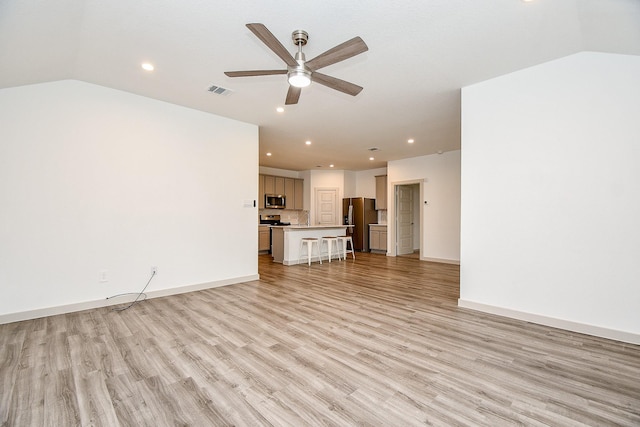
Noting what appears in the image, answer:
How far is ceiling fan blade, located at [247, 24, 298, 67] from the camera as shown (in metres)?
1.89

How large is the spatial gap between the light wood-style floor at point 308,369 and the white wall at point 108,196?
50 centimetres

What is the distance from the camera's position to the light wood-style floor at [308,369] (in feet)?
5.32

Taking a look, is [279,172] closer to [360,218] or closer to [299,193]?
[299,193]

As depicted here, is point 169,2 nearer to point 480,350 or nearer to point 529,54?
point 529,54

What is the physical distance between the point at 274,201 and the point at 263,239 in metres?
1.29

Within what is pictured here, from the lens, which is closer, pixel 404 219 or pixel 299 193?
pixel 404 219

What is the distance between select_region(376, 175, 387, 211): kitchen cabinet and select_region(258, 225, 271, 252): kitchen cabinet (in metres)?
3.74

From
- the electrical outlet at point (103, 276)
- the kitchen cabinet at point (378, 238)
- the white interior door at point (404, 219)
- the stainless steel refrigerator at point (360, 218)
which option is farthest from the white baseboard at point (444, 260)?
the electrical outlet at point (103, 276)

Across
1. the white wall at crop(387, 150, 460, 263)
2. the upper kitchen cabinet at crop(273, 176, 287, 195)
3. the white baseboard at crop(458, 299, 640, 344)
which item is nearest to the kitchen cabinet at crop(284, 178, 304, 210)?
the upper kitchen cabinet at crop(273, 176, 287, 195)

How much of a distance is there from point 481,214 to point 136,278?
4.58 m

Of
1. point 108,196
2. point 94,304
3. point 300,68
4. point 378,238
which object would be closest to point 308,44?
point 300,68

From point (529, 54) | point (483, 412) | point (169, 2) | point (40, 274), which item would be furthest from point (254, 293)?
point (529, 54)

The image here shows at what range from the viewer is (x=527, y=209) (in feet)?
10.1

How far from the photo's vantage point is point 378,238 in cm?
904
